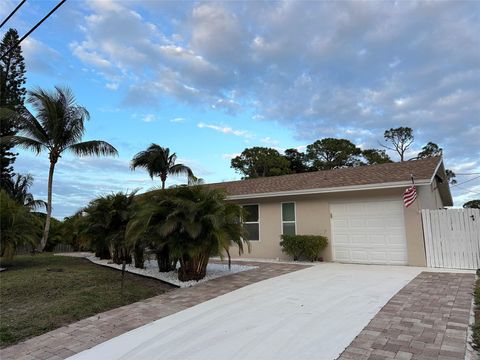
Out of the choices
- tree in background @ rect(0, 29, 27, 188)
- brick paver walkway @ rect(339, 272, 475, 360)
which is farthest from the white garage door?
tree in background @ rect(0, 29, 27, 188)

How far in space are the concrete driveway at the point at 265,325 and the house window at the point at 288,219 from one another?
5.01 metres

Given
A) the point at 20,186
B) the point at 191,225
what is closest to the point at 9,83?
the point at 20,186

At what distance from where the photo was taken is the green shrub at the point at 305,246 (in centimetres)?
1138

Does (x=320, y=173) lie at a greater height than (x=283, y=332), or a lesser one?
greater

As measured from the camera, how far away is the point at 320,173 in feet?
46.9

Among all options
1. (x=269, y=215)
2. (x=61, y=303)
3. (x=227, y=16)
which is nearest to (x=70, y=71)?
(x=227, y=16)

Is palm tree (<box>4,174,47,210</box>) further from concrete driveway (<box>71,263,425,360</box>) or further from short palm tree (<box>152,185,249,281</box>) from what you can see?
concrete driveway (<box>71,263,425,360</box>)

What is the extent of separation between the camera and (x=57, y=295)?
6.91 m

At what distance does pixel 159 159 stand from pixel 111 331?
1966cm

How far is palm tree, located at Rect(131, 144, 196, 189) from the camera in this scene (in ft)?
77.5

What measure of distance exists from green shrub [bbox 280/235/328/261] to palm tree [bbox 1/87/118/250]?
10344 millimetres

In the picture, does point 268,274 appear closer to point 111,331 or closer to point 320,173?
point 111,331

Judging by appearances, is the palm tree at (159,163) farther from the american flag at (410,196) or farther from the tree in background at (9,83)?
the american flag at (410,196)

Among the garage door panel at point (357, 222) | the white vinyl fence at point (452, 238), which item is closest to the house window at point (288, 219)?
the garage door panel at point (357, 222)
